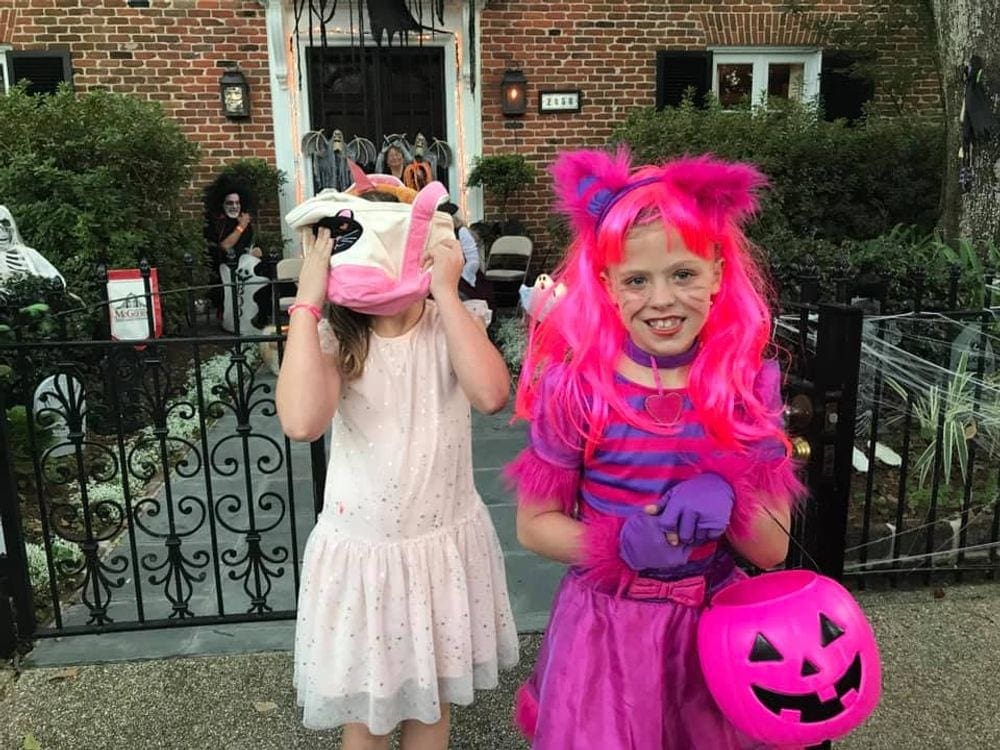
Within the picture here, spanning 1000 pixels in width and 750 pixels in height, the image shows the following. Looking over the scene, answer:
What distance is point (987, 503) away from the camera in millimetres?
3422

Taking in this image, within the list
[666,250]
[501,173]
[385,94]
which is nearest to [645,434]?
[666,250]

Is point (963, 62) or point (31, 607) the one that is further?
point (963, 62)

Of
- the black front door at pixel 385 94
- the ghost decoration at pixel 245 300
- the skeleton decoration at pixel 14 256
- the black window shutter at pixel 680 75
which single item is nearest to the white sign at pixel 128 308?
the skeleton decoration at pixel 14 256

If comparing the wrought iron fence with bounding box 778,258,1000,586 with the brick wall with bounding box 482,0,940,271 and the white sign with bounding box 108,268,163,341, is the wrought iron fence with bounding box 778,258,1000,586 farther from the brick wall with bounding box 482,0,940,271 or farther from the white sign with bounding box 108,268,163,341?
the brick wall with bounding box 482,0,940,271

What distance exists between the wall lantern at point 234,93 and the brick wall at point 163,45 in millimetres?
82

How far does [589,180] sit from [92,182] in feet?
18.1

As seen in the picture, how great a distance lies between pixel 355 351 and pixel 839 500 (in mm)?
1138

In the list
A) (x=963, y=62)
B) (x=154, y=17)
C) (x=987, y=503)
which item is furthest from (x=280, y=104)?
(x=987, y=503)

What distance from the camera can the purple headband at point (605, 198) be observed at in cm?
136

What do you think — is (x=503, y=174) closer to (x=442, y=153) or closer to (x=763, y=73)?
(x=442, y=153)

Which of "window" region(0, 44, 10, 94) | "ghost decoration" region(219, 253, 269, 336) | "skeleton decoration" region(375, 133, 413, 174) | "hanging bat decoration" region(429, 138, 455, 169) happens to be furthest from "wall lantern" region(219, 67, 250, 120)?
"window" region(0, 44, 10, 94)

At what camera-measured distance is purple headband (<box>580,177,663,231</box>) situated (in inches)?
53.6

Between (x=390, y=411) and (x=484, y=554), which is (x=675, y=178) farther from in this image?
(x=484, y=554)

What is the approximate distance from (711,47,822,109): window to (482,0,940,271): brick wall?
15 centimetres
